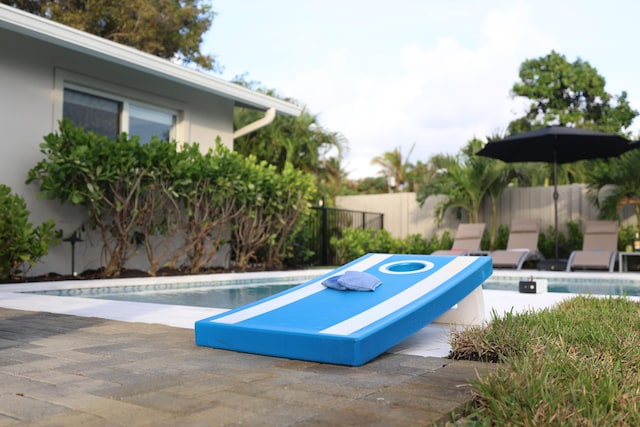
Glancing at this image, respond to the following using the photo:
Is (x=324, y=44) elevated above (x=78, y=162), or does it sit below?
above

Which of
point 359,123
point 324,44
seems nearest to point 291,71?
point 324,44

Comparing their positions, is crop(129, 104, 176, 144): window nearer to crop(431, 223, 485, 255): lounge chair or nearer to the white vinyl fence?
crop(431, 223, 485, 255): lounge chair

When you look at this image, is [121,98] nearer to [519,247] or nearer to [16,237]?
[16,237]

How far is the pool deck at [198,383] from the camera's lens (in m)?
1.94

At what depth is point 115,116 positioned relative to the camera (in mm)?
9453

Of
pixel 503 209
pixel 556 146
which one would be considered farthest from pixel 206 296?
pixel 503 209

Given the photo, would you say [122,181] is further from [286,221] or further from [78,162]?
[286,221]

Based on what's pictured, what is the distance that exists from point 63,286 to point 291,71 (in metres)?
12.0

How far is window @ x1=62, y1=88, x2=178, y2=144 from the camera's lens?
891 cm

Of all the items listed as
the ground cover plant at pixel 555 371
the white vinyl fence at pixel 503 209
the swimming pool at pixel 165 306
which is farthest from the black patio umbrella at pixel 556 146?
the ground cover plant at pixel 555 371

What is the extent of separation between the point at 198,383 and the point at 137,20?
1732 centimetres

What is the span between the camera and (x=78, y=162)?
7.73 meters

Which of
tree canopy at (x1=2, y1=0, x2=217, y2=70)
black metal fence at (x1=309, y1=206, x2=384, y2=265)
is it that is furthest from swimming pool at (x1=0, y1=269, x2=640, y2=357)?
tree canopy at (x1=2, y1=0, x2=217, y2=70)

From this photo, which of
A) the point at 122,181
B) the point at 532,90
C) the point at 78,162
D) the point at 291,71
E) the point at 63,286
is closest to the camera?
the point at 63,286
